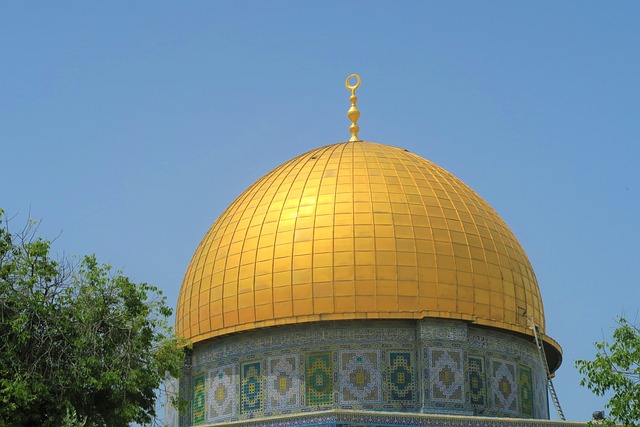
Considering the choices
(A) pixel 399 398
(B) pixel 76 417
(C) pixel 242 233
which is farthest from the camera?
(C) pixel 242 233

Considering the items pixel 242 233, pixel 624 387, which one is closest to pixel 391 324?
pixel 242 233

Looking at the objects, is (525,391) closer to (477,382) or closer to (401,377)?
(477,382)

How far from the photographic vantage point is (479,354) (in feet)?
93.8

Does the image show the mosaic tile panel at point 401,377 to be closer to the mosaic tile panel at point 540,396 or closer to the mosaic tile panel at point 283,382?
the mosaic tile panel at point 283,382

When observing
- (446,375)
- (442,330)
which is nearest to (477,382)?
(446,375)

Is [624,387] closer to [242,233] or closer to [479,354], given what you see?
[479,354]

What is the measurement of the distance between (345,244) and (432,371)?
314cm

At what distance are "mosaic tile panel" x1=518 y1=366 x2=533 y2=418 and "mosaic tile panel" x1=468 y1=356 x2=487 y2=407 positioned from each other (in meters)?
1.14

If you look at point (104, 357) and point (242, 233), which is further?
point (242, 233)

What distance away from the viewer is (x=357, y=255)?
28.8 m

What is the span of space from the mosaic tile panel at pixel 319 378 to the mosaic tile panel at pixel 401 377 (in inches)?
45.2

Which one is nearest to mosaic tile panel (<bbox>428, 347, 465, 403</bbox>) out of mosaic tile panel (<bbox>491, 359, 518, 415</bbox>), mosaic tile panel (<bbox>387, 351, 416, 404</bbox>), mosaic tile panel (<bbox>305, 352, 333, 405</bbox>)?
mosaic tile panel (<bbox>387, 351, 416, 404</bbox>)

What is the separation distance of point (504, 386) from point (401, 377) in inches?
94.0

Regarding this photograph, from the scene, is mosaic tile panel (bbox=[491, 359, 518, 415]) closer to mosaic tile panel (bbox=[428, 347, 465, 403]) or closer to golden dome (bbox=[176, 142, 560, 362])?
golden dome (bbox=[176, 142, 560, 362])
